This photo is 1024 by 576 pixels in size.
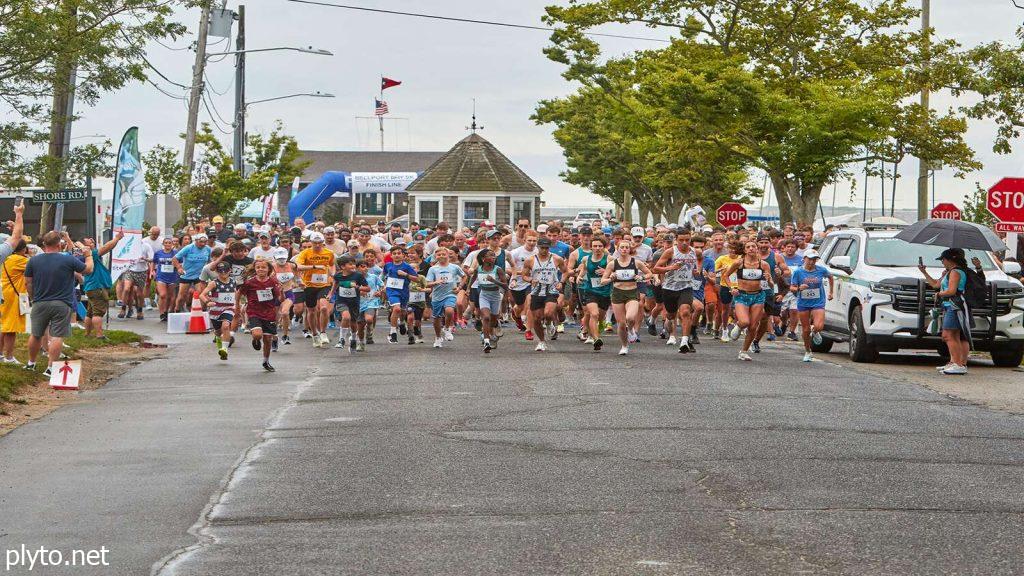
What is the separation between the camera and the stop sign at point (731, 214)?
4006cm

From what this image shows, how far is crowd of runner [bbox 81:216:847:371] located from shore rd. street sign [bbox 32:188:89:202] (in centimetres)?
175

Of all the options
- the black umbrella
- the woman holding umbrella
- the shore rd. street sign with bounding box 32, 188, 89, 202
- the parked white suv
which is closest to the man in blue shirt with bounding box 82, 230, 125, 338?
the shore rd. street sign with bounding box 32, 188, 89, 202

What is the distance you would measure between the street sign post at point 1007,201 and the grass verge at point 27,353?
1320 centimetres

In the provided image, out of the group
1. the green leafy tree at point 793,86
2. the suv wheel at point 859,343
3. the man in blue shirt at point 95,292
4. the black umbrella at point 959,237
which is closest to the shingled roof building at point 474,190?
the green leafy tree at point 793,86

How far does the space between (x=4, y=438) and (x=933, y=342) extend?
41.2 ft

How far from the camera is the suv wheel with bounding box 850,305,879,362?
64.5 ft

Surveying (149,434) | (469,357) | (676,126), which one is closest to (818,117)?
(676,126)

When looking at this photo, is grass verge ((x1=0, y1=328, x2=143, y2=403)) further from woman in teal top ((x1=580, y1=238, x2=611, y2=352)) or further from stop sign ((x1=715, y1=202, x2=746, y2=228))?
stop sign ((x1=715, y1=202, x2=746, y2=228))

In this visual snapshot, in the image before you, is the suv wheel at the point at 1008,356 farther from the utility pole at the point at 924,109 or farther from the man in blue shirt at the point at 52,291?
the utility pole at the point at 924,109

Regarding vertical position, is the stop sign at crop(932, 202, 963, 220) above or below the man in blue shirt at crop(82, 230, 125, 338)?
above

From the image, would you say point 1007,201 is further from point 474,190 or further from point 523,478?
point 474,190

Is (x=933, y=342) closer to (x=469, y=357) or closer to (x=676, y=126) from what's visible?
(x=469, y=357)

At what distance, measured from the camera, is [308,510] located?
28.6ft

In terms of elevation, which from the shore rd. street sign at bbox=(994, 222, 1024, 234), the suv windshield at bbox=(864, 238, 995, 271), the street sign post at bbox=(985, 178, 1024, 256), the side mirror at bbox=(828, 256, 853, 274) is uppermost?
the street sign post at bbox=(985, 178, 1024, 256)
